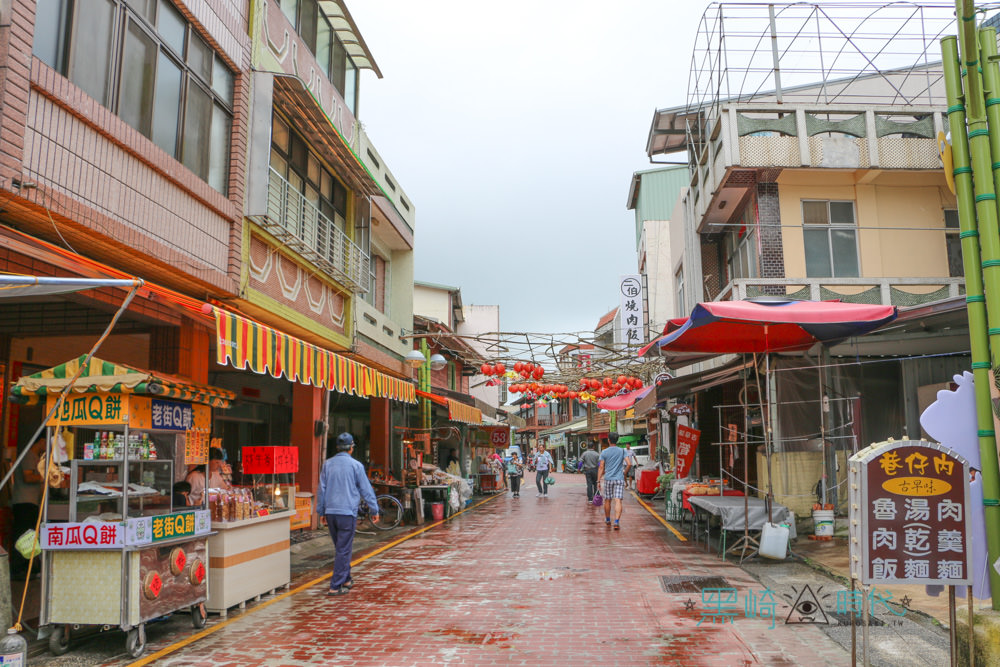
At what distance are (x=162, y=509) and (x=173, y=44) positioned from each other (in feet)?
18.9

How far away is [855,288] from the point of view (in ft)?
49.8

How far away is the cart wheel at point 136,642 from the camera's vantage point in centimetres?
595

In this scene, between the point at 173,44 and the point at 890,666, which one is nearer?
the point at 890,666

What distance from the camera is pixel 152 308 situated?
8.64 meters

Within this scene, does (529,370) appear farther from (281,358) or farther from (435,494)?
(281,358)

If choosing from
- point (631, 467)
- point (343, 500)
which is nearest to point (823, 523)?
point (343, 500)

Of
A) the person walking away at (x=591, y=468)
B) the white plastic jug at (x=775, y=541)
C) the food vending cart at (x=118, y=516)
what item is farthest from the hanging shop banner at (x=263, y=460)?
the person walking away at (x=591, y=468)

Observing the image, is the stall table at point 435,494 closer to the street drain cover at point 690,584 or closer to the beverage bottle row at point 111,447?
the street drain cover at point 690,584

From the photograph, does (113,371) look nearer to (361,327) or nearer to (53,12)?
(53,12)

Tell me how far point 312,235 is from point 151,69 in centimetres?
520

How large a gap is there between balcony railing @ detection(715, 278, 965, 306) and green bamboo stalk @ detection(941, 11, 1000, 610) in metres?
10.2

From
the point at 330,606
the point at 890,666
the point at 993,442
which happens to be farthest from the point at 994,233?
the point at 330,606

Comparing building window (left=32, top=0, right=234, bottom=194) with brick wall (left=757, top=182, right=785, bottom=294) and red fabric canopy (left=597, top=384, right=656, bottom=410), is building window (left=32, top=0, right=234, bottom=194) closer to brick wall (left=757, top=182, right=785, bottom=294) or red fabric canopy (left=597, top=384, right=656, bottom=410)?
brick wall (left=757, top=182, right=785, bottom=294)

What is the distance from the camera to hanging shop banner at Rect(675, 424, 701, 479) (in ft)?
54.6
